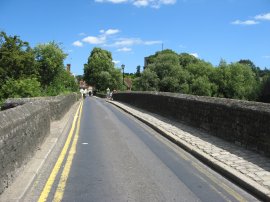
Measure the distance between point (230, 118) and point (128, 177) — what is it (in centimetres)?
523

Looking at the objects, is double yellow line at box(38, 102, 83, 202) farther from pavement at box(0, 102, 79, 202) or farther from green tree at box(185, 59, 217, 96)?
green tree at box(185, 59, 217, 96)

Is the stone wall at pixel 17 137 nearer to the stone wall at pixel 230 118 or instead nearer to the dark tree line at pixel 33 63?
the stone wall at pixel 230 118

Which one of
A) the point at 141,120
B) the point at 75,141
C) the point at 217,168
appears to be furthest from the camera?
the point at 141,120

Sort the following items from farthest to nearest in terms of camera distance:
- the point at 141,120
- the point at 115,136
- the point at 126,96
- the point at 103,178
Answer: the point at 126,96 → the point at 141,120 → the point at 115,136 → the point at 103,178

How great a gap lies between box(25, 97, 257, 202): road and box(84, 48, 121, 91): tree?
10128 centimetres

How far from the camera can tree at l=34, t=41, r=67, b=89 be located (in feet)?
171

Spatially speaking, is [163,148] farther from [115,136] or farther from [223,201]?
[223,201]

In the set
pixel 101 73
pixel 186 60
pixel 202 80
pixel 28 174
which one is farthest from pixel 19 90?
pixel 101 73

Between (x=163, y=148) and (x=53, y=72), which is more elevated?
(x=53, y=72)

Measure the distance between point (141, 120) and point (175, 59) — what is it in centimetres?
5666

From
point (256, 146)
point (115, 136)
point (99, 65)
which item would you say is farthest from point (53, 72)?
point (99, 65)

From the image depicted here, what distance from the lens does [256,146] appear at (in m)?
10.6

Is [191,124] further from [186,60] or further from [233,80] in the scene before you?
[186,60]

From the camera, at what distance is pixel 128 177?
8438mm
